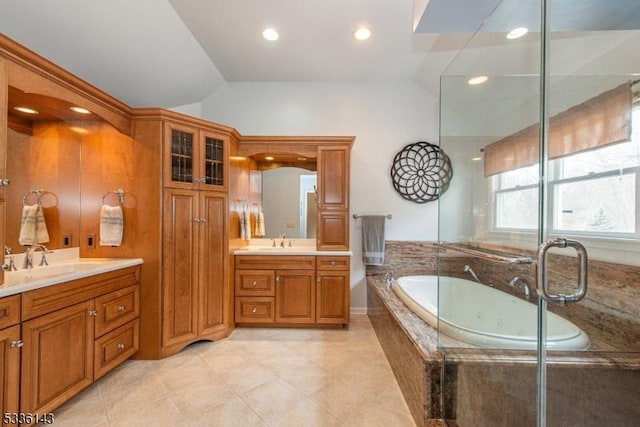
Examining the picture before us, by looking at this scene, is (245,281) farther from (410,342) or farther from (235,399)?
(410,342)

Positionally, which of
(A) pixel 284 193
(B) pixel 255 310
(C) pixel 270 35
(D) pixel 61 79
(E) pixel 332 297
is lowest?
(B) pixel 255 310

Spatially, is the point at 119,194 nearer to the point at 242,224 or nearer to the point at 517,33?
the point at 242,224

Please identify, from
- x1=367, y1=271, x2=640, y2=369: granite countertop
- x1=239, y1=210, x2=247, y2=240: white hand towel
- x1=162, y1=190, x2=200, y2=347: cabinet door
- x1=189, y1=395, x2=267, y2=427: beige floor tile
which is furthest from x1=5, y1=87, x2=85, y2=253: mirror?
x1=367, y1=271, x2=640, y2=369: granite countertop

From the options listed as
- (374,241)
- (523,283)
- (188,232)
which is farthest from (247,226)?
(523,283)

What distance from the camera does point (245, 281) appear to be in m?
2.85

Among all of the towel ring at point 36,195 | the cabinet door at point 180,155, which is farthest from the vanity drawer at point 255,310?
the towel ring at point 36,195

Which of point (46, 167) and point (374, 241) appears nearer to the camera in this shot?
point (46, 167)

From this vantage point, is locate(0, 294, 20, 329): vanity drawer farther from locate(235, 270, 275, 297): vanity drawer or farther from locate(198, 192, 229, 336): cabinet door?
locate(235, 270, 275, 297): vanity drawer

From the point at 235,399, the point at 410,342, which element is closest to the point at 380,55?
the point at 410,342

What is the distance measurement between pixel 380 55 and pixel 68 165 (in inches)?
124

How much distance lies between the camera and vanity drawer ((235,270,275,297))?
284cm

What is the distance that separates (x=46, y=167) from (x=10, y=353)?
1456 mm

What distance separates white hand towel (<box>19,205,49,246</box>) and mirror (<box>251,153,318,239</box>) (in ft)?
6.14

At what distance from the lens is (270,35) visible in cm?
255
